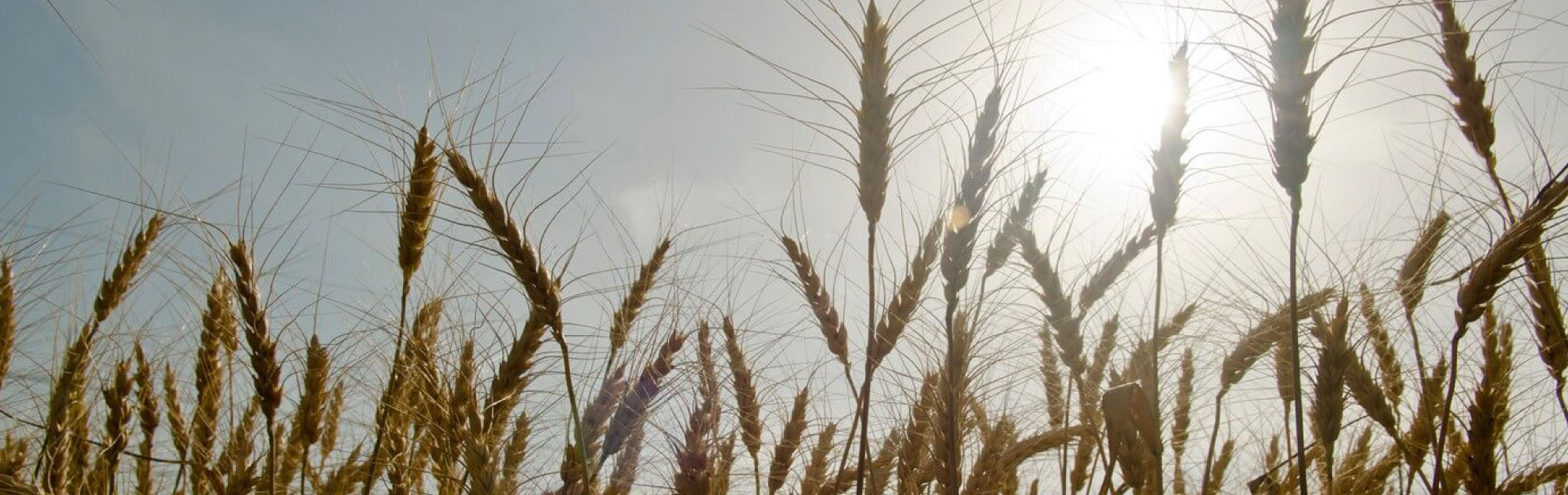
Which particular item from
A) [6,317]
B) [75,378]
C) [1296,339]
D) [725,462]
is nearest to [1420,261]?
[1296,339]

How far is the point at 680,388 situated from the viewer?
2559 millimetres

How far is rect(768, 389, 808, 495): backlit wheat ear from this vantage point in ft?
9.05

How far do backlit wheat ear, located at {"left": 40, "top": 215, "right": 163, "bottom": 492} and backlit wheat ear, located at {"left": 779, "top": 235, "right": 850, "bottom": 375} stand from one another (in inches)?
84.0

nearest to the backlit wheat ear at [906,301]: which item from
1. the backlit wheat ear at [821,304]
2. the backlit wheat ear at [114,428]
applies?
the backlit wheat ear at [821,304]

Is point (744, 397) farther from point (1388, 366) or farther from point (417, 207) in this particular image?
point (1388, 366)

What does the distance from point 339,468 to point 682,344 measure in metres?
1.43

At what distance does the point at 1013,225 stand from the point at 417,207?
1897 millimetres

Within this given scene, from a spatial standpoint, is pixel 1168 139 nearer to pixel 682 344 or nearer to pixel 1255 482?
pixel 1255 482

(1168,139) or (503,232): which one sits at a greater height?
(1168,139)

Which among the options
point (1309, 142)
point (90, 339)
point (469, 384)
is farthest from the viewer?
point (90, 339)

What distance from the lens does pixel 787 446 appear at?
112 inches

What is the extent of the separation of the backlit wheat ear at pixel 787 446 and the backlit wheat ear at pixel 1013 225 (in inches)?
29.7

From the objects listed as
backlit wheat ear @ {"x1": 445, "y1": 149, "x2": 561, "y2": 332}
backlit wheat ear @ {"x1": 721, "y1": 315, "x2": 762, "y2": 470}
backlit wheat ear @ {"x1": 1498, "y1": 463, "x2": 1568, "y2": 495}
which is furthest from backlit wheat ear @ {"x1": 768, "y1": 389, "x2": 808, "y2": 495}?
backlit wheat ear @ {"x1": 1498, "y1": 463, "x2": 1568, "y2": 495}

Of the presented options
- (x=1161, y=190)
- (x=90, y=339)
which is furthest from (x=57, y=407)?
(x=1161, y=190)
